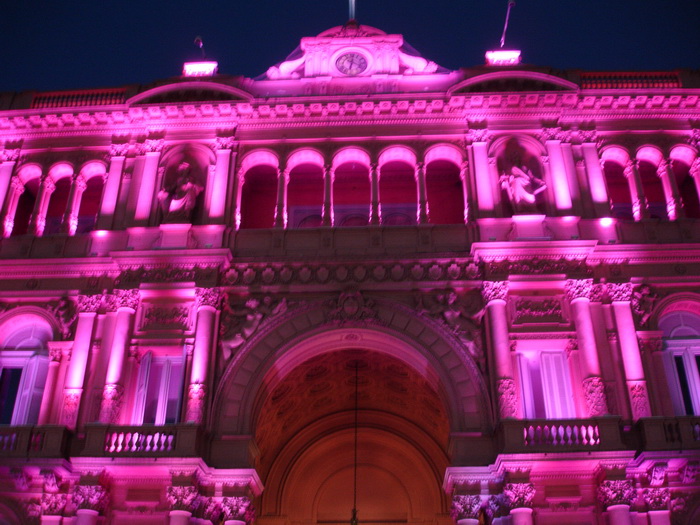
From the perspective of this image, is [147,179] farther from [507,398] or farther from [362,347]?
[507,398]

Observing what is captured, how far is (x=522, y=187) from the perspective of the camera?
26.1 meters

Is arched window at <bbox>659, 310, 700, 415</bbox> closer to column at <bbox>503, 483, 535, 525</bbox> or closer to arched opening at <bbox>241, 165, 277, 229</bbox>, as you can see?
column at <bbox>503, 483, 535, 525</bbox>

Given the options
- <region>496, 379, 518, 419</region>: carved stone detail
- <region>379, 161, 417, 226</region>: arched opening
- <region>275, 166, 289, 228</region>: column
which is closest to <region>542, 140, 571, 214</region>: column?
<region>379, 161, 417, 226</region>: arched opening

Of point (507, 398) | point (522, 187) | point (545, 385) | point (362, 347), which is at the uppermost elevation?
point (522, 187)

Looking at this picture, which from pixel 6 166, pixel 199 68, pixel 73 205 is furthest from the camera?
pixel 199 68

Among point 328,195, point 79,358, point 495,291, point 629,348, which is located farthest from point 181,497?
point 629,348

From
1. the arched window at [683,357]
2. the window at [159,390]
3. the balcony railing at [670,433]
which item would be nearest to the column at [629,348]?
the balcony railing at [670,433]

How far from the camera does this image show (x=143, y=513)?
71.8 feet

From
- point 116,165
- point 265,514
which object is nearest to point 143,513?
point 265,514

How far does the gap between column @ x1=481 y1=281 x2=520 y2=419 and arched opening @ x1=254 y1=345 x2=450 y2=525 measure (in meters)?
6.70

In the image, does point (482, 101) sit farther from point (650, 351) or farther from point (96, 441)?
point (96, 441)

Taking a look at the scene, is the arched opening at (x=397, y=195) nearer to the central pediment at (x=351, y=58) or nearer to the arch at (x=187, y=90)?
the central pediment at (x=351, y=58)

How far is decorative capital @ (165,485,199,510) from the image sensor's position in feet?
69.4

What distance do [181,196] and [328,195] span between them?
16.4 ft
